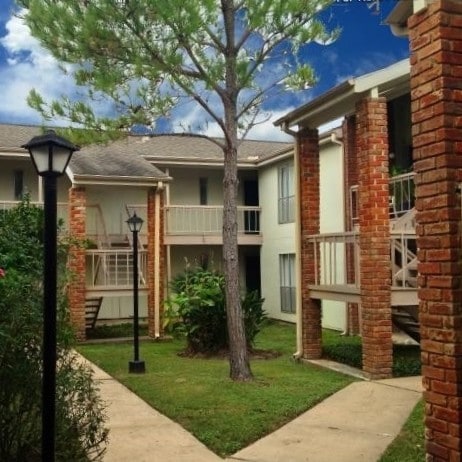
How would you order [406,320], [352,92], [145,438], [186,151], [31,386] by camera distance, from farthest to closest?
[186,151] → [406,320] → [352,92] → [145,438] → [31,386]

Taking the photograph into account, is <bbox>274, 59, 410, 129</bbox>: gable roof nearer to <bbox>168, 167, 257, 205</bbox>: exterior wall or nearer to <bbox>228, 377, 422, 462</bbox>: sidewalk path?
<bbox>228, 377, 422, 462</bbox>: sidewalk path

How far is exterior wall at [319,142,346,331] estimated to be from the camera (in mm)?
17078

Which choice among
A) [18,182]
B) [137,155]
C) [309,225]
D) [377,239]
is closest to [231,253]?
[309,225]

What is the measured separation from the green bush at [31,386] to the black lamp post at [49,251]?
1.65 ft

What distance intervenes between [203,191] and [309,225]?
9619 mm

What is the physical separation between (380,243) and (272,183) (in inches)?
431

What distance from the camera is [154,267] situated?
16641 millimetres

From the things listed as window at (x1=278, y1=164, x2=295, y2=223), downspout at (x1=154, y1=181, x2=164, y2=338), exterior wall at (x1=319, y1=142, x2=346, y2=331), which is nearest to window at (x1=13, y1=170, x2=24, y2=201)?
downspout at (x1=154, y1=181, x2=164, y2=338)

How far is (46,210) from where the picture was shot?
4703 mm

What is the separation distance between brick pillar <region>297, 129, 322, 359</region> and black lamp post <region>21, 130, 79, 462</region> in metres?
7.48

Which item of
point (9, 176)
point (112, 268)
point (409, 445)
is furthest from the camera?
point (9, 176)

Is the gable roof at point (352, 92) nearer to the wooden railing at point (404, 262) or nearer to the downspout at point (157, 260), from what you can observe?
the wooden railing at point (404, 262)

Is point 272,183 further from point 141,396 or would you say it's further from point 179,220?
point 141,396

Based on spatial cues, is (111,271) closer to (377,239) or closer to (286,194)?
(286,194)
